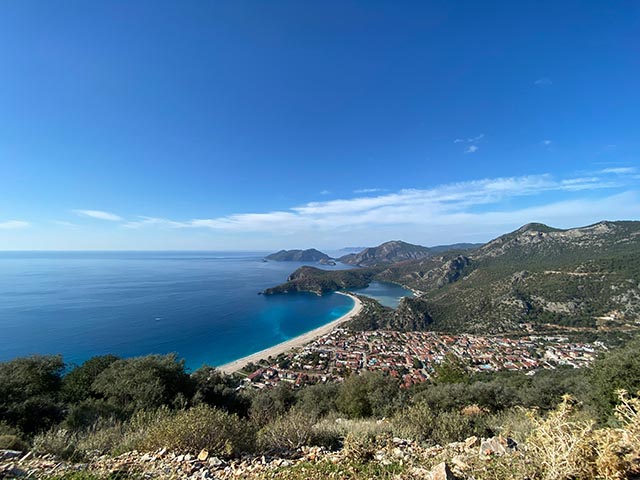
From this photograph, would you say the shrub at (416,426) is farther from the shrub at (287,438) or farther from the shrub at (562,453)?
the shrub at (562,453)

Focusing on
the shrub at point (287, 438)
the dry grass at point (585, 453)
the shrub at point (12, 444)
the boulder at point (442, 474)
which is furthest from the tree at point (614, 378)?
the shrub at point (12, 444)

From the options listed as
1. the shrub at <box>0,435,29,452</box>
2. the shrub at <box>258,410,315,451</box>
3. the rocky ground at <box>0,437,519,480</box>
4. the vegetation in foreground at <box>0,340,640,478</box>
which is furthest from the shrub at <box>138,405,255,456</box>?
the shrub at <box>0,435,29,452</box>

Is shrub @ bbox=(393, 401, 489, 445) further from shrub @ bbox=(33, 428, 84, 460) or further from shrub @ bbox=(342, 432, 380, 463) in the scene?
shrub @ bbox=(33, 428, 84, 460)

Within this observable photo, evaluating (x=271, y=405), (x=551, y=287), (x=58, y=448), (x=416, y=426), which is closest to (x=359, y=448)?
(x=416, y=426)

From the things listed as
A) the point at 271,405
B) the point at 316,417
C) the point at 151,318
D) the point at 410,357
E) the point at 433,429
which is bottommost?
the point at 410,357

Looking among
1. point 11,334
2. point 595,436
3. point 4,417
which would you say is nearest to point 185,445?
point 595,436

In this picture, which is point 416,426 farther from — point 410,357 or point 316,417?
point 410,357
